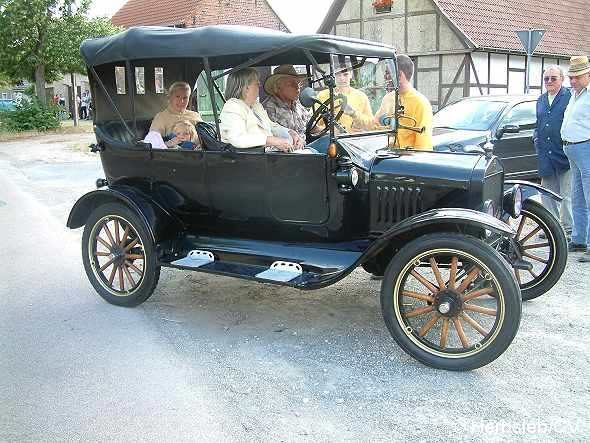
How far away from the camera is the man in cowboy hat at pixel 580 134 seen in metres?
6.20

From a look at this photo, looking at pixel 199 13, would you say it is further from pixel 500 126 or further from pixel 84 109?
pixel 500 126

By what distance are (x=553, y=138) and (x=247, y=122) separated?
3.87 metres

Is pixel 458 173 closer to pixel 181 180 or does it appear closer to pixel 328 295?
pixel 328 295

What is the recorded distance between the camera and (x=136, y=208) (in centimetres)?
487

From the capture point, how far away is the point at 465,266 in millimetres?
3881

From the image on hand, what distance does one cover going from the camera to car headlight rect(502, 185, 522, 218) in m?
4.71

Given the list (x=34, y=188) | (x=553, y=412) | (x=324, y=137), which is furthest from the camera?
(x=34, y=188)

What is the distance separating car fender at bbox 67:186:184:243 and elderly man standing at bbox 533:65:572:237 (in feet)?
13.5

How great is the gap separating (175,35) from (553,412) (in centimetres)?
349

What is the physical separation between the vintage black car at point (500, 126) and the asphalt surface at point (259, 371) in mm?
3709

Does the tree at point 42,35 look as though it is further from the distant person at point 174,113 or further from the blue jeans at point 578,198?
the blue jeans at point 578,198

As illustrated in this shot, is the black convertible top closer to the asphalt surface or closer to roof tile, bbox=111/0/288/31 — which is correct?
the asphalt surface

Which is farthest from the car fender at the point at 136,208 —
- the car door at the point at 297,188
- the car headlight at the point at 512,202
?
the car headlight at the point at 512,202

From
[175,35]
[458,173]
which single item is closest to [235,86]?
[175,35]
